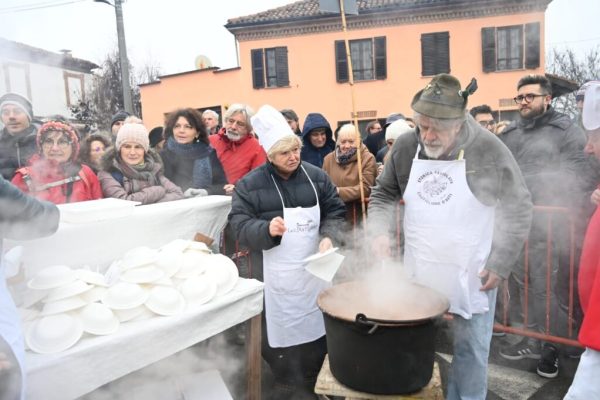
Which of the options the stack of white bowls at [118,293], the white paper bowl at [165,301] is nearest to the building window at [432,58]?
the stack of white bowls at [118,293]

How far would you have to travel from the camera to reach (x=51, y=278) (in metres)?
2.06

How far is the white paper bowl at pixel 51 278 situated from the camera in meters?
2.02

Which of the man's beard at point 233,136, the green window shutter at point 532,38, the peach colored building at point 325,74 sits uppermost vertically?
the peach colored building at point 325,74

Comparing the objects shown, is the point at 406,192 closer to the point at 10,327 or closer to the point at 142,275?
the point at 142,275

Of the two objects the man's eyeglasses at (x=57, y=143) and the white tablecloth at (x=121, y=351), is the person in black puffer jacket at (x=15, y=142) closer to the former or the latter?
the man's eyeglasses at (x=57, y=143)

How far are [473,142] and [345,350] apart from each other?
1242 mm

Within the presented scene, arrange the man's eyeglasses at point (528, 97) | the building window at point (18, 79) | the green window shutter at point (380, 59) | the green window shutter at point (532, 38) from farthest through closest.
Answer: the green window shutter at point (380, 59) → the green window shutter at point (532, 38) → the man's eyeglasses at point (528, 97) → the building window at point (18, 79)

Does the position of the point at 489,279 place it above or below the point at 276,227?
below

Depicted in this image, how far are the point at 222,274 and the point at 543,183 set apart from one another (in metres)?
2.79

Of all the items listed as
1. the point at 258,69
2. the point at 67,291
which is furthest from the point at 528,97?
the point at 258,69

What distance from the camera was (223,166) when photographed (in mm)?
4395

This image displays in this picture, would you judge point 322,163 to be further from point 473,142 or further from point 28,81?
point 28,81

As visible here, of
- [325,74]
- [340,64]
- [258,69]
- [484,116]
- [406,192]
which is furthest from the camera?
[258,69]

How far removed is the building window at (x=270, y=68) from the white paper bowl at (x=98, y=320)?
1755cm
